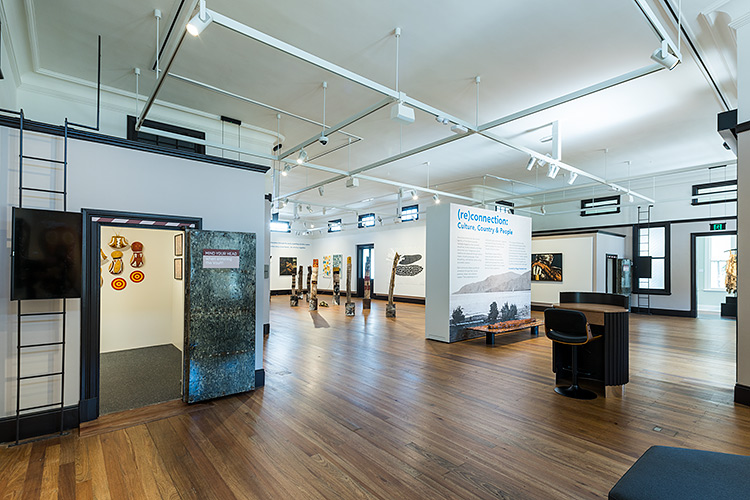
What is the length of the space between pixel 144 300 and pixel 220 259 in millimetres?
3537

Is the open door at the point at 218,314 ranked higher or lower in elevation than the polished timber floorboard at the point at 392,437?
higher

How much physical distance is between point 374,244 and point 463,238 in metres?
8.94

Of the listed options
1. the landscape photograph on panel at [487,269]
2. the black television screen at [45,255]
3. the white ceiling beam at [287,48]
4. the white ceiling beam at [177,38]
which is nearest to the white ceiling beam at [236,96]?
the white ceiling beam at [177,38]

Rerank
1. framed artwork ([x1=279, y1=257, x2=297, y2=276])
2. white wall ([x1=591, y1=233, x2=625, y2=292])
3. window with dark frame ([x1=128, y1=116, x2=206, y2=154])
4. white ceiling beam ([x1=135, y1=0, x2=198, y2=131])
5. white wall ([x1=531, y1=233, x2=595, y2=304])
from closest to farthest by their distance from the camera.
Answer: white ceiling beam ([x1=135, y1=0, x2=198, y2=131]) < window with dark frame ([x1=128, y1=116, x2=206, y2=154]) < white wall ([x1=591, y1=233, x2=625, y2=292]) < white wall ([x1=531, y1=233, x2=595, y2=304]) < framed artwork ([x1=279, y1=257, x2=297, y2=276])

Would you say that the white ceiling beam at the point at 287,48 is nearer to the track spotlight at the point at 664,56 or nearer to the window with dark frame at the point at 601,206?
the track spotlight at the point at 664,56

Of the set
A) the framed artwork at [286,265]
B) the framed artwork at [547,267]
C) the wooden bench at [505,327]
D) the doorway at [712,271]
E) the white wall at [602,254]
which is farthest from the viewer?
→ the framed artwork at [286,265]

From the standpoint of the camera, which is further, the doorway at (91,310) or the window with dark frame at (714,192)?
the window with dark frame at (714,192)

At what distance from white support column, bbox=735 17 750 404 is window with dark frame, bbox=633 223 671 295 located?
8.23 metres

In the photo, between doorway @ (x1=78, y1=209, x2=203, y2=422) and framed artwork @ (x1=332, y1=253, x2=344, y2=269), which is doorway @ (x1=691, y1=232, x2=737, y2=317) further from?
doorway @ (x1=78, y1=209, x2=203, y2=422)

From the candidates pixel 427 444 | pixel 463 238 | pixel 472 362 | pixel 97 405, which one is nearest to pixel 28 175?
pixel 97 405

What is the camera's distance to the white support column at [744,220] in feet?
12.5

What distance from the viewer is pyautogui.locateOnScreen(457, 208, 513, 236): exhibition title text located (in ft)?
23.3

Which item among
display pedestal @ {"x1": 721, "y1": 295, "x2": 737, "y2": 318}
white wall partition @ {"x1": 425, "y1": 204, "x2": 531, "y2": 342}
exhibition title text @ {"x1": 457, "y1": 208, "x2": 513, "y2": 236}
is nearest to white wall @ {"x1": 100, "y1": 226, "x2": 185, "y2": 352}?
white wall partition @ {"x1": 425, "y1": 204, "x2": 531, "y2": 342}

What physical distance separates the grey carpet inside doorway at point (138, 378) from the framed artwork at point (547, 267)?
9984 mm
